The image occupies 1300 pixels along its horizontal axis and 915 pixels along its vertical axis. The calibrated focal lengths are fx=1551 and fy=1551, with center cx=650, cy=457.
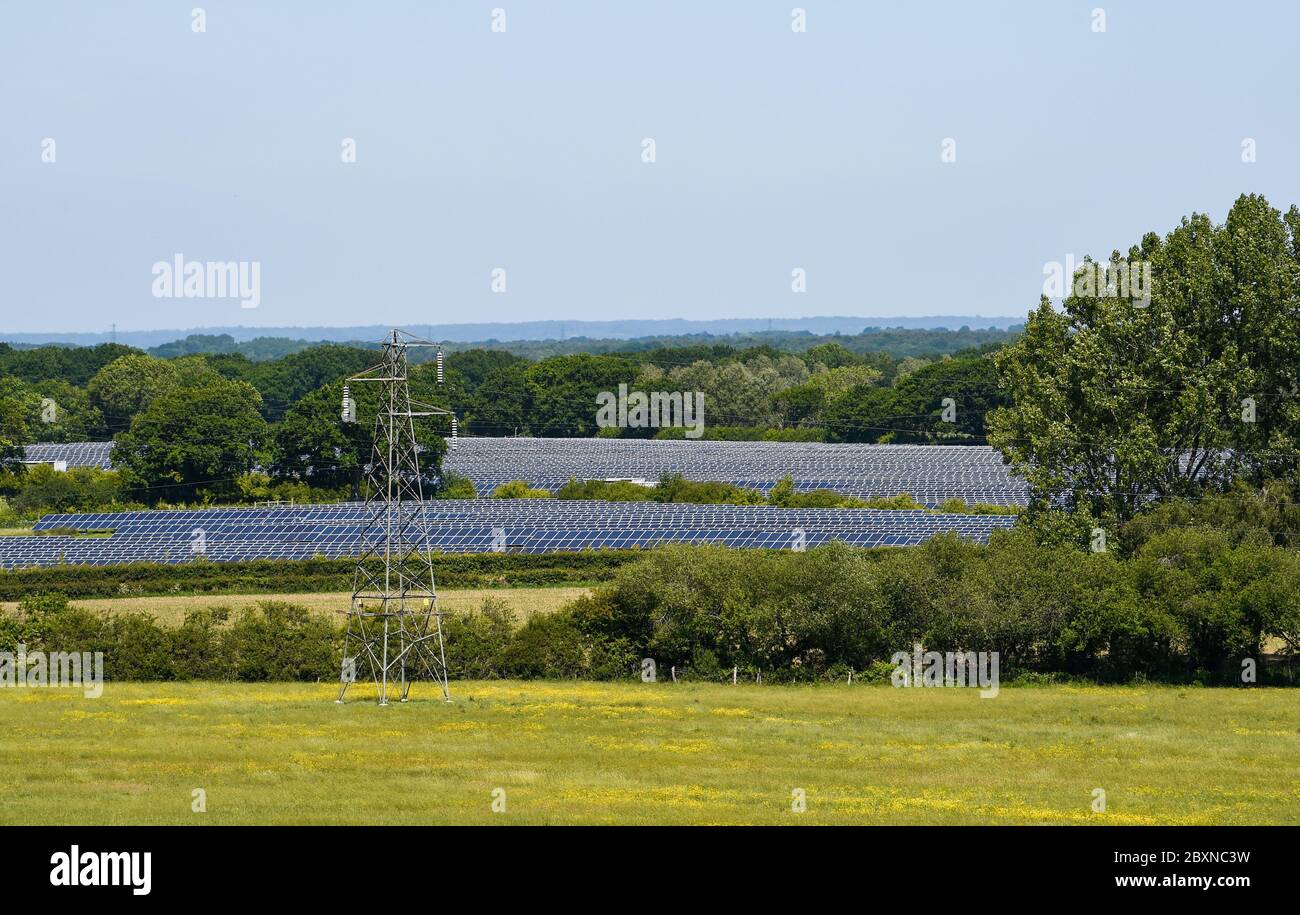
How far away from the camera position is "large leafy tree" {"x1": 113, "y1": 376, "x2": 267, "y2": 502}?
116 m

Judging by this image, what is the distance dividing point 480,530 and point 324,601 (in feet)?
57.4

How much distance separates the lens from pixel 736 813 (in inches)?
1235

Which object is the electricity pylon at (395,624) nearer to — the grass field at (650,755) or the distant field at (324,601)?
the grass field at (650,755)

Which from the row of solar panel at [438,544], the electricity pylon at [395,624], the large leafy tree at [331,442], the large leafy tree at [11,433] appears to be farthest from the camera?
the large leafy tree at [11,433]

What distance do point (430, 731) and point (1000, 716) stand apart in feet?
58.1

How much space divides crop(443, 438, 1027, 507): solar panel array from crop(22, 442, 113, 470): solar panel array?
32959mm

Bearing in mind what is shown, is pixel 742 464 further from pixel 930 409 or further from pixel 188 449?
pixel 188 449

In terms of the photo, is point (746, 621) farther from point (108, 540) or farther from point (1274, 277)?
point (108, 540)

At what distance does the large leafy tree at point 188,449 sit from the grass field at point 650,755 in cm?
6494

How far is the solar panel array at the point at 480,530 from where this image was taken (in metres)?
81.1

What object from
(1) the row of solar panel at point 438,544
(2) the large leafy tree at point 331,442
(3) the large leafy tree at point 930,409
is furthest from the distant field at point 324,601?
(3) the large leafy tree at point 930,409

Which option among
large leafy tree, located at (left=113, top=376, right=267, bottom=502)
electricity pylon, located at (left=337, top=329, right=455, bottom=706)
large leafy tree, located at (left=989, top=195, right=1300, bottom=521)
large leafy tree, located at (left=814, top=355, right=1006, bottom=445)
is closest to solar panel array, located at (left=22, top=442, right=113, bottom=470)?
large leafy tree, located at (left=113, top=376, right=267, bottom=502)

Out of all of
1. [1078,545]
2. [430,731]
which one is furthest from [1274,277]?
[430,731]

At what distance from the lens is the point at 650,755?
3944 cm
